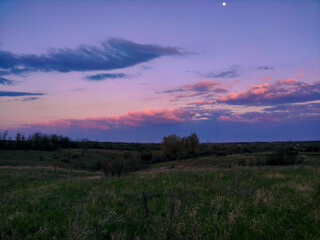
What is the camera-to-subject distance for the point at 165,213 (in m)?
5.47

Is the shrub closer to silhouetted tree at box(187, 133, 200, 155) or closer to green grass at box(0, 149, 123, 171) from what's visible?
green grass at box(0, 149, 123, 171)

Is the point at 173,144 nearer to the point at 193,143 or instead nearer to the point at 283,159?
the point at 193,143

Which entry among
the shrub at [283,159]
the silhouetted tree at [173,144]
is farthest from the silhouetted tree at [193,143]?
the shrub at [283,159]

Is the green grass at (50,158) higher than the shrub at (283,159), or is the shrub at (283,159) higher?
the shrub at (283,159)

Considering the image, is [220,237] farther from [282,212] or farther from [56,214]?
[56,214]

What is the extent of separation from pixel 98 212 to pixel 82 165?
4263cm

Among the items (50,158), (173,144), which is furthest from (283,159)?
(50,158)

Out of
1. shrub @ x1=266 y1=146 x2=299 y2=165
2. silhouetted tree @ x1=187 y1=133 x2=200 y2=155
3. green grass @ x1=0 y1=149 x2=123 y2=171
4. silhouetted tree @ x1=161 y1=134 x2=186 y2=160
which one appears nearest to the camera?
shrub @ x1=266 y1=146 x2=299 y2=165

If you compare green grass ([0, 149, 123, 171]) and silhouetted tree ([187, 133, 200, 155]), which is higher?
silhouetted tree ([187, 133, 200, 155])

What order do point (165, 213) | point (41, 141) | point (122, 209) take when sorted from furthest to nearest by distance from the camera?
point (41, 141)
point (122, 209)
point (165, 213)

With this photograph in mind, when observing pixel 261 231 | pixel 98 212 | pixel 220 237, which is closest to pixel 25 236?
pixel 98 212

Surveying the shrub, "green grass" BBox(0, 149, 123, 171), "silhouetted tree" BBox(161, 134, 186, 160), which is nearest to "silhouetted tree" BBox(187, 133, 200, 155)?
"silhouetted tree" BBox(161, 134, 186, 160)

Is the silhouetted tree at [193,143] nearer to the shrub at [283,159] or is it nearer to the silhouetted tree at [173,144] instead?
the silhouetted tree at [173,144]

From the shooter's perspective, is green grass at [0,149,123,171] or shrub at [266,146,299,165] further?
green grass at [0,149,123,171]
